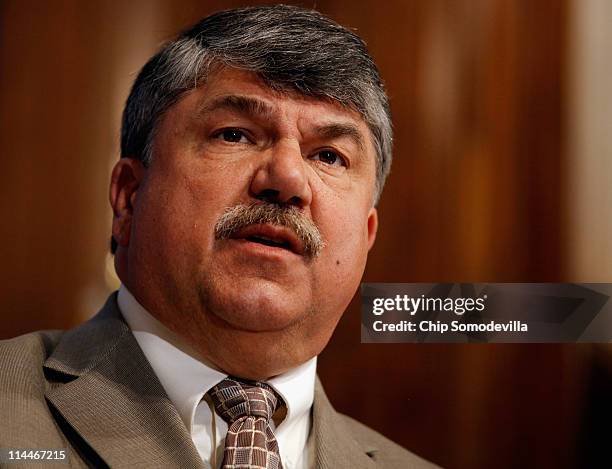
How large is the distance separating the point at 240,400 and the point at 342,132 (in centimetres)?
46

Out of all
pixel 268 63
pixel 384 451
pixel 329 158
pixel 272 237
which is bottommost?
pixel 384 451

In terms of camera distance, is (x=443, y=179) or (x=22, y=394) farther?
(x=443, y=179)

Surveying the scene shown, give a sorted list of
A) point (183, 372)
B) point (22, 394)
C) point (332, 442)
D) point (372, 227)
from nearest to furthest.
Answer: point (22, 394), point (183, 372), point (332, 442), point (372, 227)

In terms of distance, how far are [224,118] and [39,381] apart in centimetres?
49

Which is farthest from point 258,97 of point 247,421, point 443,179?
point 247,421

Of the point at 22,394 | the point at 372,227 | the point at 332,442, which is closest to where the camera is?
the point at 22,394

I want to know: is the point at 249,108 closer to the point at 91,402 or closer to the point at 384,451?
the point at 91,402

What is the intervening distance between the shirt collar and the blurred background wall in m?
0.16

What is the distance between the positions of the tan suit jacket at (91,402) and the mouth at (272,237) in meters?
0.26

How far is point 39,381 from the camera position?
1252 mm

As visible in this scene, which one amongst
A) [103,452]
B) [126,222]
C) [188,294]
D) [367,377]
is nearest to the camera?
[103,452]

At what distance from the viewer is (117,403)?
49.0 inches

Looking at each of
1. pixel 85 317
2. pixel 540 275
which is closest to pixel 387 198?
pixel 540 275

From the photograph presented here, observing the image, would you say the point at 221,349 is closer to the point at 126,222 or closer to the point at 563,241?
the point at 126,222
